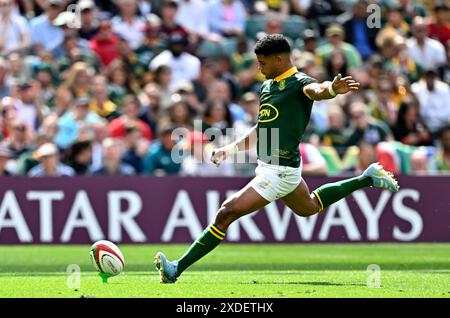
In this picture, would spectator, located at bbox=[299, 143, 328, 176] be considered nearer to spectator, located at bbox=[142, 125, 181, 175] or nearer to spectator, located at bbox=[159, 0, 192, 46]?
spectator, located at bbox=[142, 125, 181, 175]

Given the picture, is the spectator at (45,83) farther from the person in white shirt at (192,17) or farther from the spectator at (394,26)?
the spectator at (394,26)

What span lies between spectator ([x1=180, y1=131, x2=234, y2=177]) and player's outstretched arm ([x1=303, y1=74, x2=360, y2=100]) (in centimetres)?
758

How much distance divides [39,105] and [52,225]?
2962 millimetres

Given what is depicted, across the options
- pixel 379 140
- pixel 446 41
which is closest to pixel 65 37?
pixel 379 140

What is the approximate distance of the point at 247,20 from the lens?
22.1m

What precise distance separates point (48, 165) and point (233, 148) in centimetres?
693

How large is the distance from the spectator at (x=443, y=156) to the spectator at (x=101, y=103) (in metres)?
5.39

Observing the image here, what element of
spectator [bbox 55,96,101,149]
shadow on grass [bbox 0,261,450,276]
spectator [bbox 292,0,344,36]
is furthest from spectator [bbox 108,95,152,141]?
shadow on grass [bbox 0,261,450,276]

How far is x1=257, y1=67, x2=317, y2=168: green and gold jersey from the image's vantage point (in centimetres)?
1068

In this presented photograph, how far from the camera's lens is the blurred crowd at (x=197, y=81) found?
60.3ft

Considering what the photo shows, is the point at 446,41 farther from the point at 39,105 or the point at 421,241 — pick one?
the point at 39,105

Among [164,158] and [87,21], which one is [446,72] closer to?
[164,158]

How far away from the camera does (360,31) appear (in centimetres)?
2205

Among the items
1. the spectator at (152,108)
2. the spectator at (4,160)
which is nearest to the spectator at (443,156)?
the spectator at (152,108)
